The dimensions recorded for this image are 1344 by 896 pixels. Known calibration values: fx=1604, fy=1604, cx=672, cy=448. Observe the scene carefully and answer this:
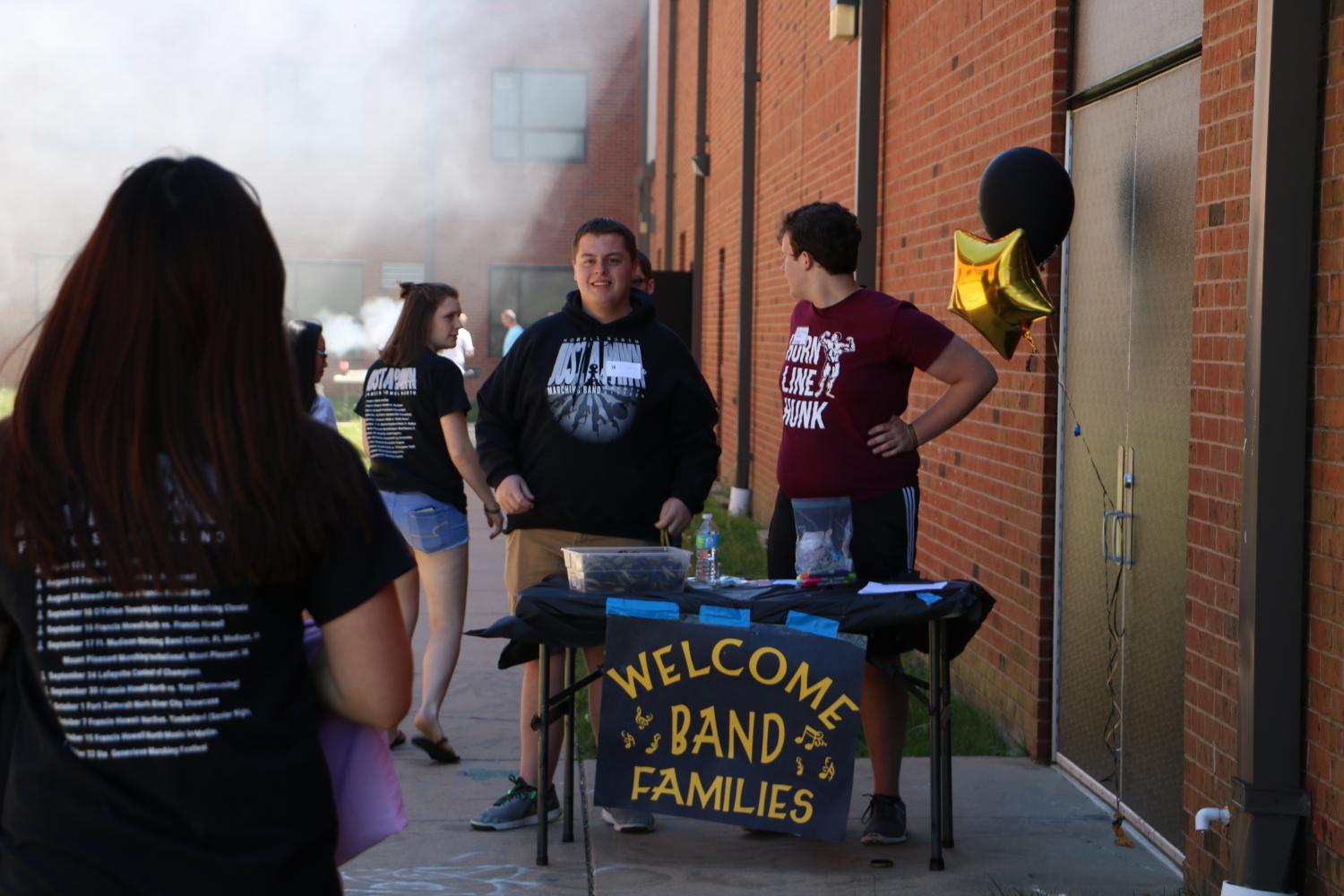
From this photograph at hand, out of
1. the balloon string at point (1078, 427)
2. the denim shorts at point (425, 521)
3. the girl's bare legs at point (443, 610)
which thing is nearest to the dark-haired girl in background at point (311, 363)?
the denim shorts at point (425, 521)

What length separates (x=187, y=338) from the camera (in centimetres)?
190

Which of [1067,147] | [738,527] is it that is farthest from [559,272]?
[1067,147]

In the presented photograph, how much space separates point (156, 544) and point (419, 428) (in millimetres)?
4157

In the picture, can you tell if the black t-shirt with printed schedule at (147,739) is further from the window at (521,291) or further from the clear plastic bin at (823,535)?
the window at (521,291)

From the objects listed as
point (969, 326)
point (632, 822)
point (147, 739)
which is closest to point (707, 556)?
point (632, 822)

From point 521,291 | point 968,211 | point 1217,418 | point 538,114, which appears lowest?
point 1217,418

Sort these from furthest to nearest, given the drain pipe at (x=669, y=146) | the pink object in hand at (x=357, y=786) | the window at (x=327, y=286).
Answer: the window at (x=327, y=286) < the drain pipe at (x=669, y=146) < the pink object in hand at (x=357, y=786)

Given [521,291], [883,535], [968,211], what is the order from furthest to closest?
[521,291] < [968,211] < [883,535]

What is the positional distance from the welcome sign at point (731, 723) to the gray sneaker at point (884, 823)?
35 centimetres

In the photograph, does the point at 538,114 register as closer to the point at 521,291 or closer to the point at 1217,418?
the point at 521,291

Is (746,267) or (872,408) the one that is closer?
(872,408)

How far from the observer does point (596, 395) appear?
16.7 ft

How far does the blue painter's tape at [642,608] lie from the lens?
4.52 m

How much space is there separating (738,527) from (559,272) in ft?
67.6
